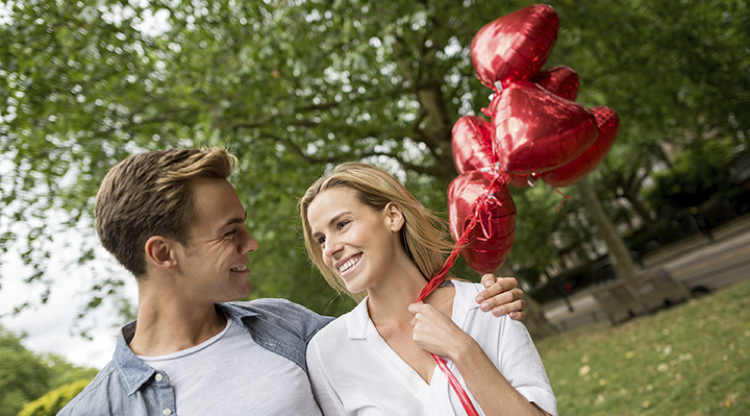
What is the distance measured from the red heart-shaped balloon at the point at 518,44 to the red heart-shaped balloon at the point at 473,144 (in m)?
0.24

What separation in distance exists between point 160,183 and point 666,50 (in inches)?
389

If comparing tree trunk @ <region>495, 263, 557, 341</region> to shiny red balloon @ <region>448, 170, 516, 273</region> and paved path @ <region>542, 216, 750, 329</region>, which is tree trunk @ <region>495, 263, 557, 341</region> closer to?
paved path @ <region>542, 216, 750, 329</region>

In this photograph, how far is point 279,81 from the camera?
7.24 metres

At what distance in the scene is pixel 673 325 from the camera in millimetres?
8102

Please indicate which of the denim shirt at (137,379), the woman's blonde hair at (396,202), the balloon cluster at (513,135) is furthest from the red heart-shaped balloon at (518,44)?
the denim shirt at (137,379)

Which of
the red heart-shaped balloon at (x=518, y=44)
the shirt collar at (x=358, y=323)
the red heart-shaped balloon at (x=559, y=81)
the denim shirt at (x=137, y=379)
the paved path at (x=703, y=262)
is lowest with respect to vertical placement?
the paved path at (x=703, y=262)

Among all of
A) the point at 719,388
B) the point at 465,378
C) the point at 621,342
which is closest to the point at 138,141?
the point at 465,378

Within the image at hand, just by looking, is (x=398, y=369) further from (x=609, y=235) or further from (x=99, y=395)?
(x=609, y=235)

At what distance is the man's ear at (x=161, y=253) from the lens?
1979 mm

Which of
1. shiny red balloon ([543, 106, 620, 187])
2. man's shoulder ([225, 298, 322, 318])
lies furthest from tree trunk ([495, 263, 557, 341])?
man's shoulder ([225, 298, 322, 318])

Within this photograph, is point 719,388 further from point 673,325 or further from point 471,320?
point 471,320

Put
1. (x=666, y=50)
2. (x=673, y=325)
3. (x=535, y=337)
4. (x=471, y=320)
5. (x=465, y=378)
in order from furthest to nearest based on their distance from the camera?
(x=535, y=337) < (x=666, y=50) < (x=673, y=325) < (x=471, y=320) < (x=465, y=378)

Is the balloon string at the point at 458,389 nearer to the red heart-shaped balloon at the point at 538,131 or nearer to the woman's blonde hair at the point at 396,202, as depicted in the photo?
the woman's blonde hair at the point at 396,202

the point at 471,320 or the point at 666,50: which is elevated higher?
the point at 666,50
